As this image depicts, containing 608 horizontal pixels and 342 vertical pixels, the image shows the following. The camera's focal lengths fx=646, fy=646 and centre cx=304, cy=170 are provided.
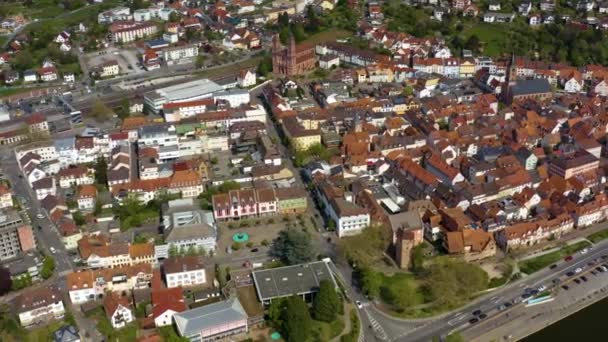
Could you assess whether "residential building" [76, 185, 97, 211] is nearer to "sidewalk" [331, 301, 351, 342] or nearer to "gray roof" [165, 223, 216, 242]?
"gray roof" [165, 223, 216, 242]

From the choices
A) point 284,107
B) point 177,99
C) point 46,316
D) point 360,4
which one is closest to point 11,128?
point 177,99

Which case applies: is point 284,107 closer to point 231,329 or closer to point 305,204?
point 305,204

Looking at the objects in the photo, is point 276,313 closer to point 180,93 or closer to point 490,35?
point 180,93

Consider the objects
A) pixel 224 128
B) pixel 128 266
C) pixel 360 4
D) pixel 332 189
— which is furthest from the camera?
pixel 360 4

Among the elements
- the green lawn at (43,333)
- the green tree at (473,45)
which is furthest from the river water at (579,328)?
the green tree at (473,45)

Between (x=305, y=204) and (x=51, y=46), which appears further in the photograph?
(x=51, y=46)

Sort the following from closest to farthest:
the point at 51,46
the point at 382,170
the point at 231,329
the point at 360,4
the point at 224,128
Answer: the point at 231,329 < the point at 382,170 < the point at 224,128 < the point at 51,46 < the point at 360,4

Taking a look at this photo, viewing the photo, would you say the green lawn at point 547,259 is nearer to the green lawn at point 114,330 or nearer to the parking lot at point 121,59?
the green lawn at point 114,330
